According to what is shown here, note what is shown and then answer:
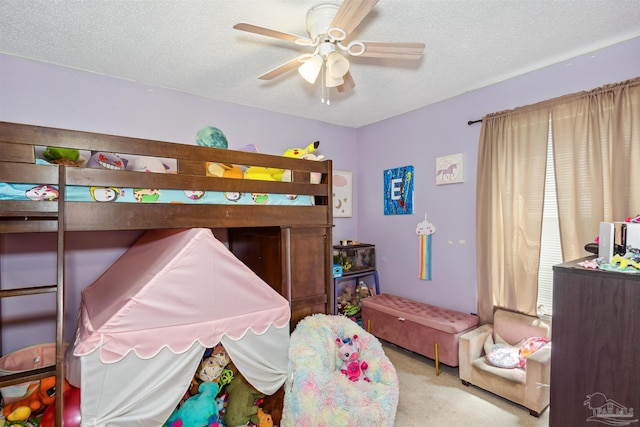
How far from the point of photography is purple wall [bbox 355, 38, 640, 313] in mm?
2531

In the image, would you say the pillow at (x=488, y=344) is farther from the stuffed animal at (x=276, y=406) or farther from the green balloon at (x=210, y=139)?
the green balloon at (x=210, y=139)

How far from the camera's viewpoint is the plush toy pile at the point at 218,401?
2.05 metres

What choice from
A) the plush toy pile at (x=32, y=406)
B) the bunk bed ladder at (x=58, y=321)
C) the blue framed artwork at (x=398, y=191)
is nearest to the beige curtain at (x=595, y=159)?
the blue framed artwork at (x=398, y=191)

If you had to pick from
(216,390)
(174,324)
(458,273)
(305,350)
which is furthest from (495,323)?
(174,324)

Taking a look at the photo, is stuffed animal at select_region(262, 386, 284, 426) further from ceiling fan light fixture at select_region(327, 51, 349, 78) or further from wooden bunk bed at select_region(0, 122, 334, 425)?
ceiling fan light fixture at select_region(327, 51, 349, 78)

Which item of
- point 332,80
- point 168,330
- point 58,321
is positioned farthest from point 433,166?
point 58,321

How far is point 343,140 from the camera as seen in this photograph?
4496 mm

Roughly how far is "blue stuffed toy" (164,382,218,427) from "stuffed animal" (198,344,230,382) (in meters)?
0.12

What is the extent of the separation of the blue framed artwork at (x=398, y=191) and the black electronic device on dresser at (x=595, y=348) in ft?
7.58

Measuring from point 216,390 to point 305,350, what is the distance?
0.69 meters

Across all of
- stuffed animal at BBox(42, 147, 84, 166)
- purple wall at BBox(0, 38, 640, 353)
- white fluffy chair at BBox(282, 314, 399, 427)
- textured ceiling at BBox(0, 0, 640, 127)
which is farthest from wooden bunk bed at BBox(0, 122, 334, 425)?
purple wall at BBox(0, 38, 640, 353)

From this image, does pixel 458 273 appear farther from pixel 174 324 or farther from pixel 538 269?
pixel 174 324

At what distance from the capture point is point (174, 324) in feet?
5.93

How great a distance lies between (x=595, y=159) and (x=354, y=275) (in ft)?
8.63
